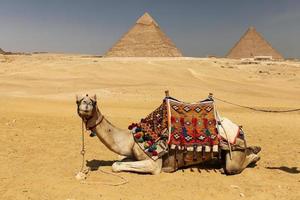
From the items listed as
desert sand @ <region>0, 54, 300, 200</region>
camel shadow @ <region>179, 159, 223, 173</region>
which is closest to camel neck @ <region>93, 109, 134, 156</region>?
desert sand @ <region>0, 54, 300, 200</region>

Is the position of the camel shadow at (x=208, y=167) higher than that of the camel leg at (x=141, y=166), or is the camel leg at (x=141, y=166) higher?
the camel leg at (x=141, y=166)

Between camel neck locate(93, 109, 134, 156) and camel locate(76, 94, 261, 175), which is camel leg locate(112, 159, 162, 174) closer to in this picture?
camel locate(76, 94, 261, 175)

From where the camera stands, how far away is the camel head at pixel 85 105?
627 centimetres

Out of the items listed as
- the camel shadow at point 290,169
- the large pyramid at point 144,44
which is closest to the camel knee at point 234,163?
the camel shadow at point 290,169

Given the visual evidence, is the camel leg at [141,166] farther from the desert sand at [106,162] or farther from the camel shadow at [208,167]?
the camel shadow at [208,167]

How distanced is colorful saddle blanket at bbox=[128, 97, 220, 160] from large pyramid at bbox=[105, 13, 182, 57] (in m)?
84.1

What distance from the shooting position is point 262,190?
250 inches

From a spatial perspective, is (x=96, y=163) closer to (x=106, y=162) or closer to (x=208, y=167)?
(x=106, y=162)

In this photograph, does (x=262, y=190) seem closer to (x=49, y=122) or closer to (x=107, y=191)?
(x=107, y=191)

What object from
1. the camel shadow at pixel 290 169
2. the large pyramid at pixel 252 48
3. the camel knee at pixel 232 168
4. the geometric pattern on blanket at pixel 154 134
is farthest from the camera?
the large pyramid at pixel 252 48

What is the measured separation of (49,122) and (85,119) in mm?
5613

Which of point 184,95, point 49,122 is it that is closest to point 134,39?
point 184,95

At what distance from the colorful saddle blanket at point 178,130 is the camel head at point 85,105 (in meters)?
0.94

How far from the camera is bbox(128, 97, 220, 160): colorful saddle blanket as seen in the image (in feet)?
22.3
